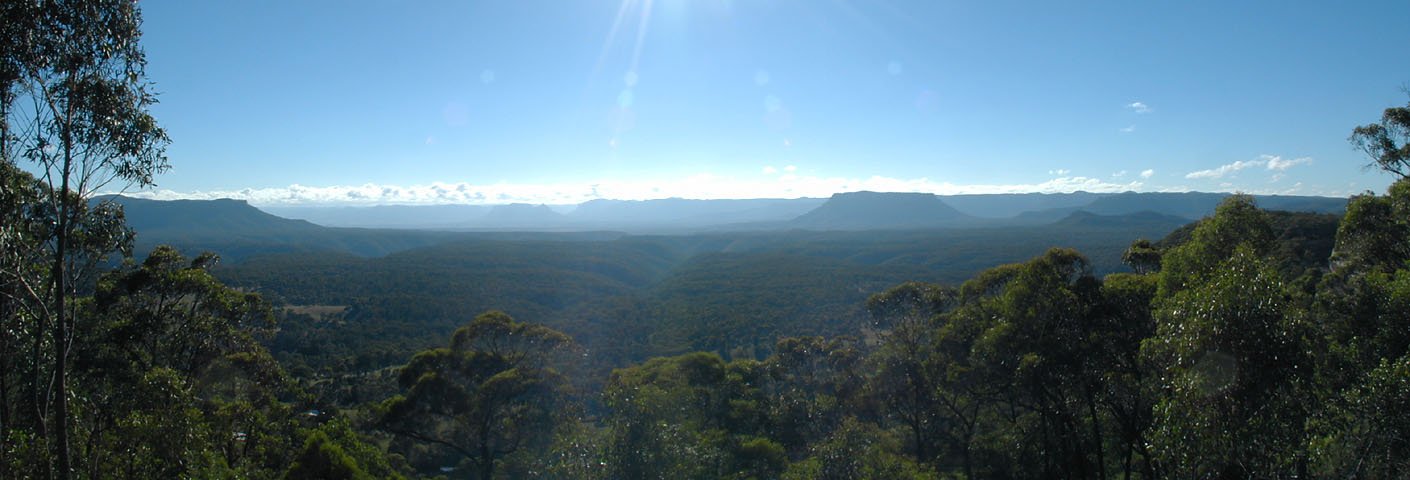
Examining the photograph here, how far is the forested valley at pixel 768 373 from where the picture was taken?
648 centimetres

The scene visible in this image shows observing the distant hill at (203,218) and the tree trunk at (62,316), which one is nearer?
the tree trunk at (62,316)

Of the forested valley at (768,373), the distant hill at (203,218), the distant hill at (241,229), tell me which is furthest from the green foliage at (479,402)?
the distant hill at (203,218)

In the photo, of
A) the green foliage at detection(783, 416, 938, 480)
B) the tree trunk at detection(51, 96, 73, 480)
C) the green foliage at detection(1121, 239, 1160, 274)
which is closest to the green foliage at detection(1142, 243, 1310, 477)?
the green foliage at detection(783, 416, 938, 480)

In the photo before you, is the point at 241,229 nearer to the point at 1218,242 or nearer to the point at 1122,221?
the point at 1218,242

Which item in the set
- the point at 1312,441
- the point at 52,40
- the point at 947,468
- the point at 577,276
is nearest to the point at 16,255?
the point at 52,40

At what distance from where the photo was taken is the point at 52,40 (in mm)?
6629

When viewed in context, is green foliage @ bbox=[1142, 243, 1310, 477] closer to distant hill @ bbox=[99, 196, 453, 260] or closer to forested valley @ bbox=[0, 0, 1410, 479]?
forested valley @ bbox=[0, 0, 1410, 479]

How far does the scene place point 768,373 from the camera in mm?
26469

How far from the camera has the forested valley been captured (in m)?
6.48

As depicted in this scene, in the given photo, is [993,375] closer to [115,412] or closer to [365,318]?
[115,412]

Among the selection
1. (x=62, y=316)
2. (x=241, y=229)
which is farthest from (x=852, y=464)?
(x=241, y=229)

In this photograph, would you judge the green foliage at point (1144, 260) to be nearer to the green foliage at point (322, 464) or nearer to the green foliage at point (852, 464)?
the green foliage at point (852, 464)

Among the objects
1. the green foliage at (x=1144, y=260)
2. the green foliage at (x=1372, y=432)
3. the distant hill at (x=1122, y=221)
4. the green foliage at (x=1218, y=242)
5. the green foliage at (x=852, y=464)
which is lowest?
the distant hill at (x=1122, y=221)

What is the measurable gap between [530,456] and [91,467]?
9.75m
